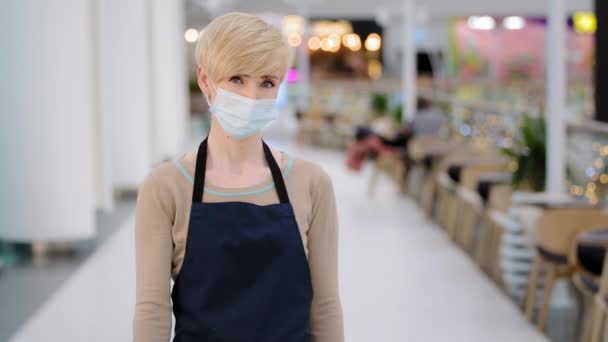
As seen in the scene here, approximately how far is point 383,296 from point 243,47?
4337 millimetres

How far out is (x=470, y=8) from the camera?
90.7 ft

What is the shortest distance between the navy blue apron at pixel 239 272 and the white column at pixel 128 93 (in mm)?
8051

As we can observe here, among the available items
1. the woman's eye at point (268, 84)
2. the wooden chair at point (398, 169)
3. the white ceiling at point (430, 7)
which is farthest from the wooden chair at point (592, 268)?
the white ceiling at point (430, 7)

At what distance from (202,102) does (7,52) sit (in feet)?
60.8

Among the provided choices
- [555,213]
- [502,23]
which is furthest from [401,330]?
[502,23]

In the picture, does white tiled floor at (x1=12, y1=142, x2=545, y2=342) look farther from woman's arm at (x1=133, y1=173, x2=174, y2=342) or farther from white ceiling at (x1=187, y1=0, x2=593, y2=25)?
white ceiling at (x1=187, y1=0, x2=593, y2=25)

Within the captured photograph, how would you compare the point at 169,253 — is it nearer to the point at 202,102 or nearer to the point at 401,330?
the point at 401,330

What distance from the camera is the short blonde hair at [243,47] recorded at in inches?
65.4

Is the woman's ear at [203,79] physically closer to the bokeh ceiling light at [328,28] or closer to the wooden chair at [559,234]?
the wooden chair at [559,234]

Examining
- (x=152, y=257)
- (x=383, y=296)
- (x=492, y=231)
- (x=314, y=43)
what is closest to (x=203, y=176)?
(x=152, y=257)

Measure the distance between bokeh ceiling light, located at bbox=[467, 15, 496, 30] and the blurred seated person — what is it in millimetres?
14935

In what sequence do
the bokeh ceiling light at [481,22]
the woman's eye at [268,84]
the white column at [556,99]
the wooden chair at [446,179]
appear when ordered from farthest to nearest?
1. the bokeh ceiling light at [481,22]
2. the wooden chair at [446,179]
3. the white column at [556,99]
4. the woman's eye at [268,84]

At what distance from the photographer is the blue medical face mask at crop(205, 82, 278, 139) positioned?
5.73 ft

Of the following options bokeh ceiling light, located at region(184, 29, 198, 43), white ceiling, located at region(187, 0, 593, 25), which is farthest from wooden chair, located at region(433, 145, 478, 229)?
bokeh ceiling light, located at region(184, 29, 198, 43)
